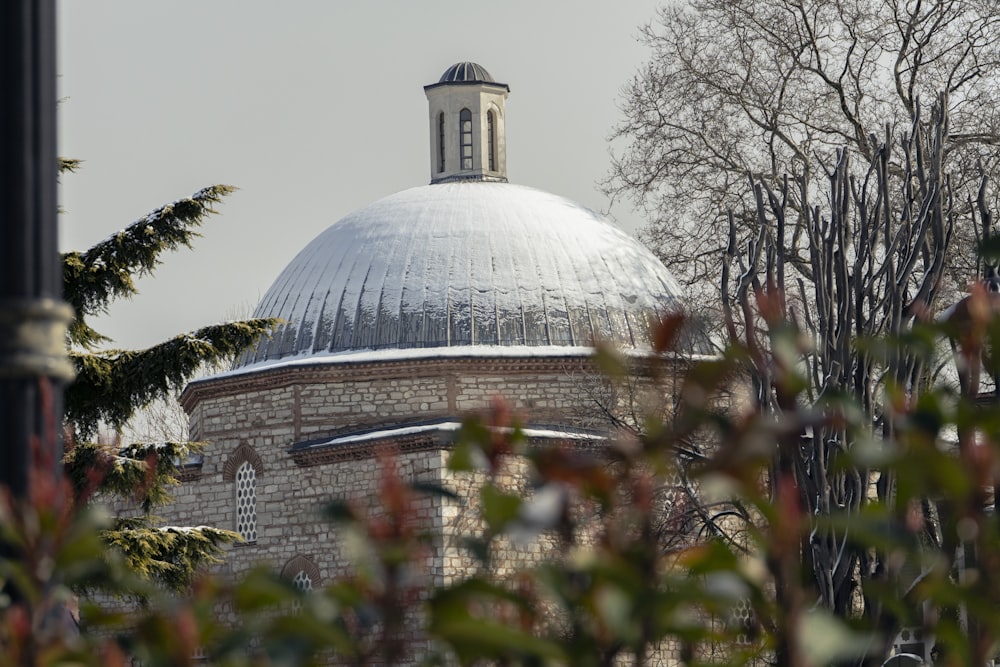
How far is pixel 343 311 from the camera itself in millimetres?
25234

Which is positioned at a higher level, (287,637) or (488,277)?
(488,277)

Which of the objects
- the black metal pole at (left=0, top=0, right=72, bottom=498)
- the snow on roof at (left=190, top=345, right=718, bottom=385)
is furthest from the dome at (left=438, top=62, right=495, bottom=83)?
the black metal pole at (left=0, top=0, right=72, bottom=498)

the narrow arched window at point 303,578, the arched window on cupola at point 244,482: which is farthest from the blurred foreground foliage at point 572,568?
the arched window on cupola at point 244,482

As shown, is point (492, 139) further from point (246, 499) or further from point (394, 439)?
point (394, 439)

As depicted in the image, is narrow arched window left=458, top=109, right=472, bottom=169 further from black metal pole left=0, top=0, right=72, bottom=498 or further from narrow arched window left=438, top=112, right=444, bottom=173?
black metal pole left=0, top=0, right=72, bottom=498

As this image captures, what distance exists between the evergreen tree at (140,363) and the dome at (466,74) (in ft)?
52.2

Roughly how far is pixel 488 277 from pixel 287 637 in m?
23.3

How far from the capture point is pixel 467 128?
95.6ft

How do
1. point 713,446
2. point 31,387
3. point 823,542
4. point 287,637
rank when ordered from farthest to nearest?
Answer: point 713,446, point 823,542, point 31,387, point 287,637

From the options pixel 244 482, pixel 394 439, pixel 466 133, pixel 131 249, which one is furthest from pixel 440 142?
pixel 131 249

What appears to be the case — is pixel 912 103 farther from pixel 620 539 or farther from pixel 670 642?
pixel 620 539

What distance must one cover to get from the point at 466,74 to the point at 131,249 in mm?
16376

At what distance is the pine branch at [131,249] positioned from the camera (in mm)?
13570

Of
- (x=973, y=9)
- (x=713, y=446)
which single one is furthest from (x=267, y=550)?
(x=973, y=9)
